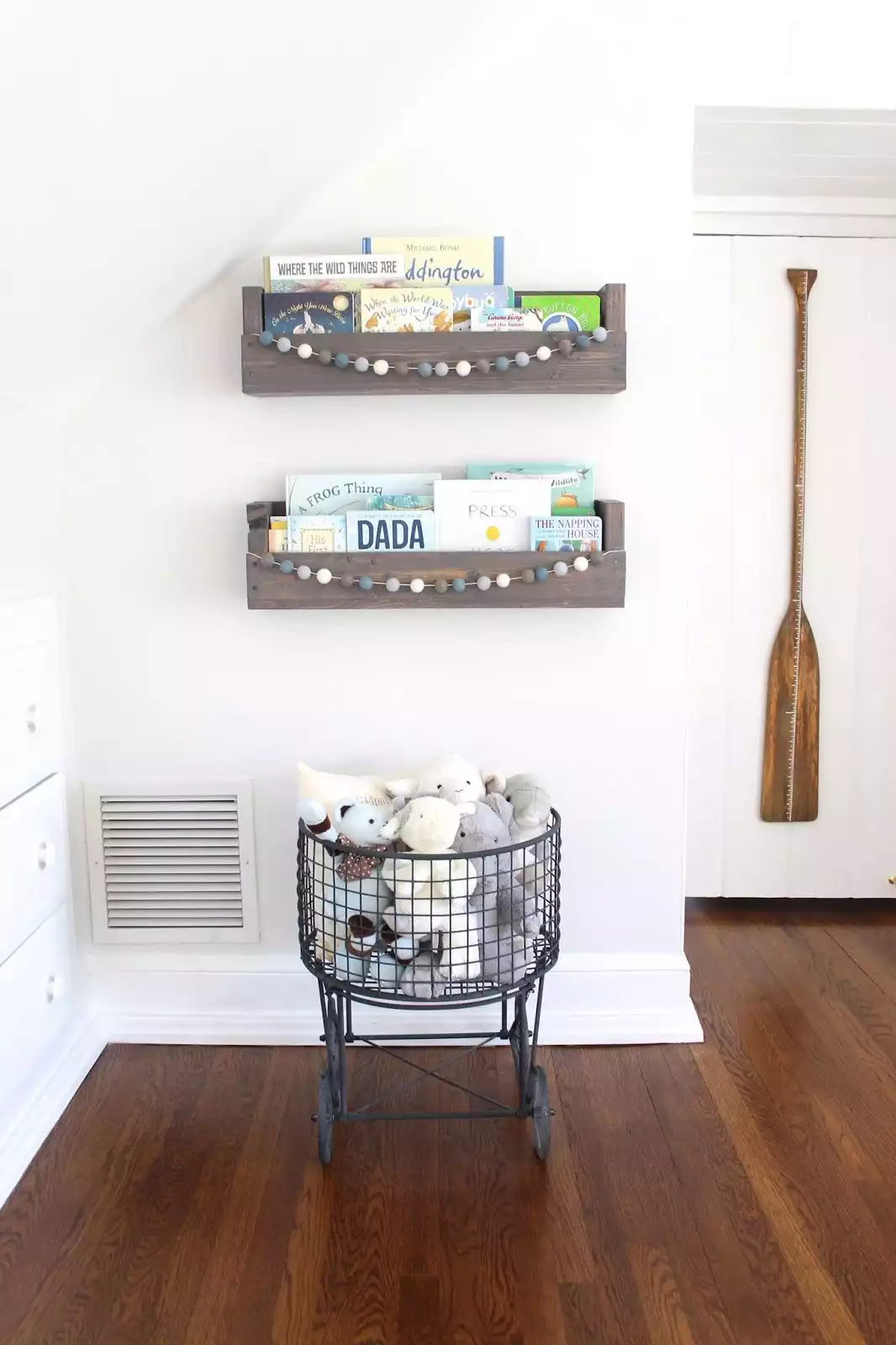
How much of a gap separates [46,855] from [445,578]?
896 mm

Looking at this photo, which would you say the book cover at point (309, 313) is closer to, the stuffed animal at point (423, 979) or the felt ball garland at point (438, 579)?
the felt ball garland at point (438, 579)

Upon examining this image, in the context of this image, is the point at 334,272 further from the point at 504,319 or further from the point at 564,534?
the point at 564,534

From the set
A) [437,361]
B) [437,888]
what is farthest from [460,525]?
[437,888]

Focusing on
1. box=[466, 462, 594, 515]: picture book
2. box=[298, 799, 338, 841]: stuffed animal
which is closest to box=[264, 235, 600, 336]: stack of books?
box=[466, 462, 594, 515]: picture book

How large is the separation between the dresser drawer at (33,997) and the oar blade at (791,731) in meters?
1.80

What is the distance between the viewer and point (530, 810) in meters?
1.86

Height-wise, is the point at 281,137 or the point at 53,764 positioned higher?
the point at 281,137

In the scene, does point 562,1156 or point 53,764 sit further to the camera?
point 53,764

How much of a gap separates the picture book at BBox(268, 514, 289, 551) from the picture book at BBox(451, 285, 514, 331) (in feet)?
1.55

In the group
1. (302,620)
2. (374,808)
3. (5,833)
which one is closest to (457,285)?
(302,620)

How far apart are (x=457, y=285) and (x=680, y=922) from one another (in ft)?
4.35

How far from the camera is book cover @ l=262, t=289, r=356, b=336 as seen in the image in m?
1.96

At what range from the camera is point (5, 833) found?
1833mm

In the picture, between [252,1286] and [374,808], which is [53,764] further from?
[252,1286]
